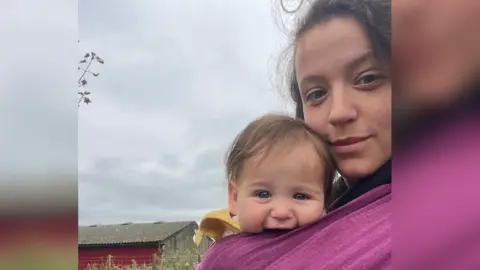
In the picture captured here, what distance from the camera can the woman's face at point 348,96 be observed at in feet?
3.51

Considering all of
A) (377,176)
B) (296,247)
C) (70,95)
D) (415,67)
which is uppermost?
(70,95)

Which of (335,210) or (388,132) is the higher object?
(388,132)

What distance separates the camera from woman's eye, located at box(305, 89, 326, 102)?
1126 millimetres

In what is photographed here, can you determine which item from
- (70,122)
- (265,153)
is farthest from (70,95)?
(265,153)

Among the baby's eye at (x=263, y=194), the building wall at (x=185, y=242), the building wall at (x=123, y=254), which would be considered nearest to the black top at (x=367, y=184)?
the baby's eye at (x=263, y=194)

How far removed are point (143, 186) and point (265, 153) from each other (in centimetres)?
27

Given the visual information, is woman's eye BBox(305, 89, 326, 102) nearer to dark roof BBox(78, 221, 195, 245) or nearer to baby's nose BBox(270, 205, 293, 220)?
baby's nose BBox(270, 205, 293, 220)

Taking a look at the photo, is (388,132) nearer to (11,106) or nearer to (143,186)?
(143,186)

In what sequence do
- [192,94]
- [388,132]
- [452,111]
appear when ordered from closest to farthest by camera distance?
1. [452,111]
2. [388,132]
3. [192,94]

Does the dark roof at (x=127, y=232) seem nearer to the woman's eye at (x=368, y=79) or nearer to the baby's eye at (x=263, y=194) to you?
the baby's eye at (x=263, y=194)

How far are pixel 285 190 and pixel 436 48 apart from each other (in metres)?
0.36

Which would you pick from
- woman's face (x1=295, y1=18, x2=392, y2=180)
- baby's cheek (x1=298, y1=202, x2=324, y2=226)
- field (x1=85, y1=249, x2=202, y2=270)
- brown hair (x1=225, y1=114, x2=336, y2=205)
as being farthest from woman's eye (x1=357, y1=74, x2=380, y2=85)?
field (x1=85, y1=249, x2=202, y2=270)

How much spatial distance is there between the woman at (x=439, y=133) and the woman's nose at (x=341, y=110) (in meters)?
0.14

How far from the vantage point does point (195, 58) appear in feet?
4.00
